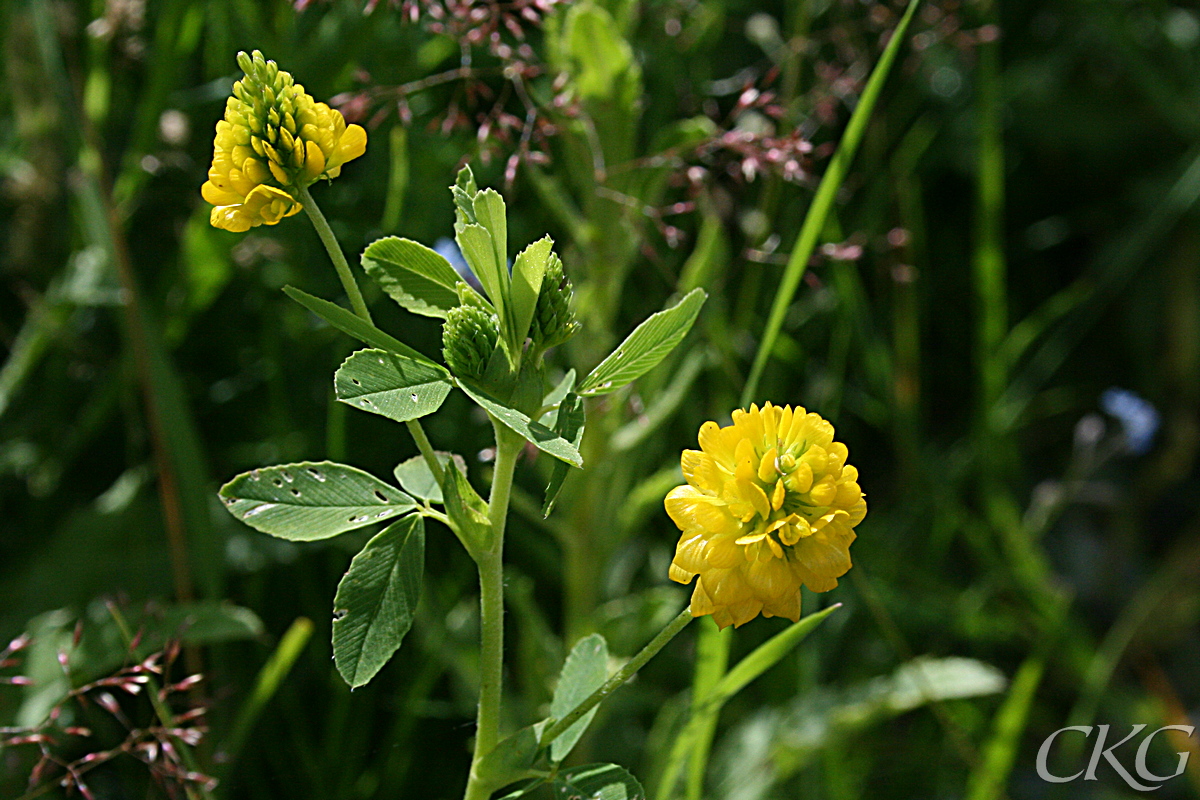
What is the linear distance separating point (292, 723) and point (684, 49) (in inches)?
41.4

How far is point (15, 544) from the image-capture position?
A: 1.49 m

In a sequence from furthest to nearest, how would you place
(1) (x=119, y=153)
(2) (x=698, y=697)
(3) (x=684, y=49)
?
(1) (x=119, y=153)
(3) (x=684, y=49)
(2) (x=698, y=697)

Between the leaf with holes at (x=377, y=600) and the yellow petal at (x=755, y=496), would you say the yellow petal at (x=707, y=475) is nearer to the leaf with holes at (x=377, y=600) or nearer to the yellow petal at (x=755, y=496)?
the yellow petal at (x=755, y=496)

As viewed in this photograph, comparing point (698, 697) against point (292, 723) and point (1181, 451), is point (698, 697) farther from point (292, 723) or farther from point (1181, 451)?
point (1181, 451)

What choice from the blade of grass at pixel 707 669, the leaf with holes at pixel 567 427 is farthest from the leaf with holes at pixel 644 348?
the blade of grass at pixel 707 669

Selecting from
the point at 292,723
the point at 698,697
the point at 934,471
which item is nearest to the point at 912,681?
the point at 934,471

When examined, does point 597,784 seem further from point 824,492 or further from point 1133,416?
point 1133,416

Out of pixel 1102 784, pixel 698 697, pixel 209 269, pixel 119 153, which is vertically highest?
pixel 119 153

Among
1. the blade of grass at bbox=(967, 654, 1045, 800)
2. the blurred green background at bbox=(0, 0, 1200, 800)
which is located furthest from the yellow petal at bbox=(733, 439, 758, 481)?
the blade of grass at bbox=(967, 654, 1045, 800)

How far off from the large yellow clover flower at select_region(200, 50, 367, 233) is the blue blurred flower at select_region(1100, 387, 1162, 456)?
1682 mm

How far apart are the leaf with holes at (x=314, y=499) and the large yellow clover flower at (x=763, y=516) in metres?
0.21

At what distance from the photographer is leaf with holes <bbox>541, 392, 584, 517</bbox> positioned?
696 millimetres

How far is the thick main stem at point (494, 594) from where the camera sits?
2.39ft

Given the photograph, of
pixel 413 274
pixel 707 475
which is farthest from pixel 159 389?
A: pixel 707 475
